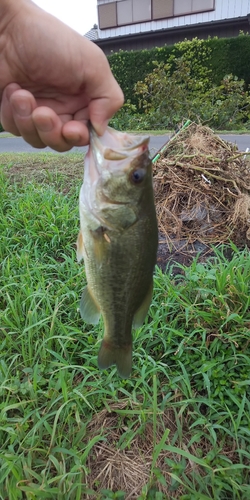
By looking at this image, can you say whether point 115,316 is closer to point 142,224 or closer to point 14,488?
point 142,224

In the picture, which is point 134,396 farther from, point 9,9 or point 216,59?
point 216,59

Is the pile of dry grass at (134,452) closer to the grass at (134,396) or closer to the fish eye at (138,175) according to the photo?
the grass at (134,396)

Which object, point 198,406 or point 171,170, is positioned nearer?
point 198,406

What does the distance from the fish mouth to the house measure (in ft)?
60.5

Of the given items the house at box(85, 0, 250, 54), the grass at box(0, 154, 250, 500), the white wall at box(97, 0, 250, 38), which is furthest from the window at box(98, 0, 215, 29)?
the grass at box(0, 154, 250, 500)

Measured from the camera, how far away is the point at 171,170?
4066 millimetres

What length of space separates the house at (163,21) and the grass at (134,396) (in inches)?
696

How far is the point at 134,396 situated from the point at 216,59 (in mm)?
15480

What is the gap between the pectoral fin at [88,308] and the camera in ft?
5.05

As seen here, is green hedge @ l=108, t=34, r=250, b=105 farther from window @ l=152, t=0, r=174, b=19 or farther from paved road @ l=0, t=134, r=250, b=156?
paved road @ l=0, t=134, r=250, b=156

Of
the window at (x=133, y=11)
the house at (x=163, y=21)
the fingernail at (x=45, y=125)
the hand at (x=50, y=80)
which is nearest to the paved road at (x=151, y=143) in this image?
the hand at (x=50, y=80)

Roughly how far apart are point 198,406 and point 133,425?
1.28 feet

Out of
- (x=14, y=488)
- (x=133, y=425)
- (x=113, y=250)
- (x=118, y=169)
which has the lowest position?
(x=133, y=425)

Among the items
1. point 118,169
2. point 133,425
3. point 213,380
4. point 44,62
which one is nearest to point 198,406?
point 213,380
